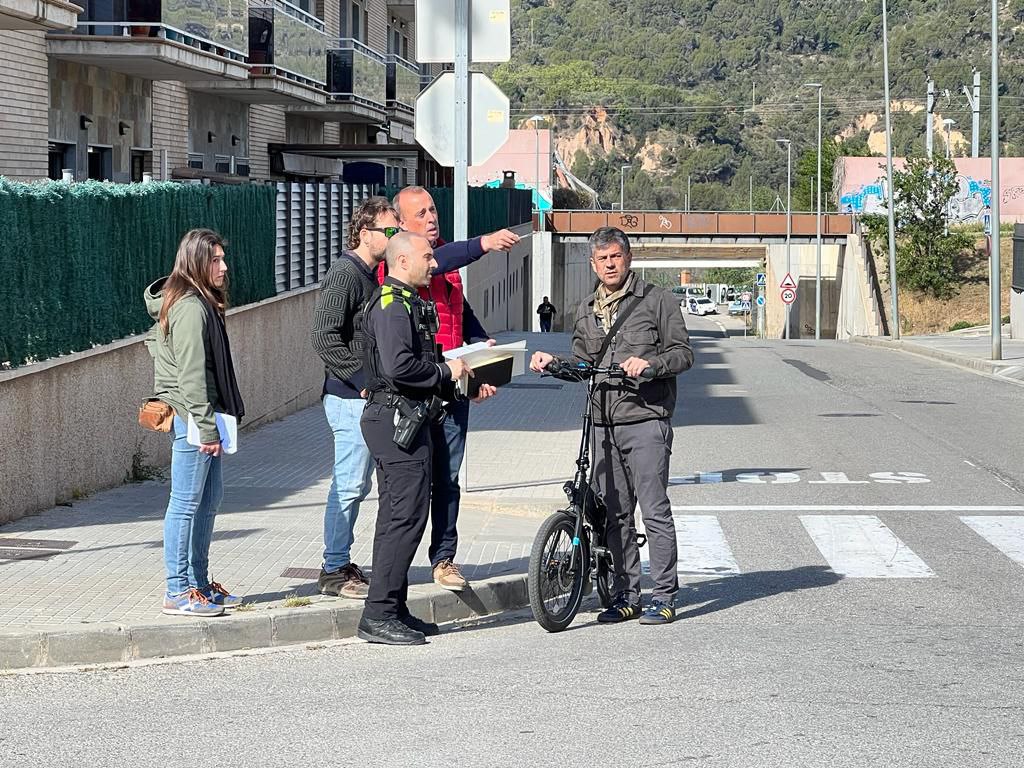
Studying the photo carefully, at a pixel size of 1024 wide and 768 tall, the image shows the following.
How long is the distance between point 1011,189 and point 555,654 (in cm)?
7812

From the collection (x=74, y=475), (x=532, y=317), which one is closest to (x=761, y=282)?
(x=532, y=317)

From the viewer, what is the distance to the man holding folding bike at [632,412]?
775 cm

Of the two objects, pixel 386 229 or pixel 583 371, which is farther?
pixel 386 229

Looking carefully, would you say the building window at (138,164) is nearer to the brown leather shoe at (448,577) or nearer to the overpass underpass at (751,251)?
the brown leather shoe at (448,577)

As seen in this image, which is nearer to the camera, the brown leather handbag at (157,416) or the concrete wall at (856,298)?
the brown leather handbag at (157,416)

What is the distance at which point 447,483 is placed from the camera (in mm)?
7836

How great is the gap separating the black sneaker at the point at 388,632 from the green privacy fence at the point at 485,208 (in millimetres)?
15845

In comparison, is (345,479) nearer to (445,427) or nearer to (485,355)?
(445,427)

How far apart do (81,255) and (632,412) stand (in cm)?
539

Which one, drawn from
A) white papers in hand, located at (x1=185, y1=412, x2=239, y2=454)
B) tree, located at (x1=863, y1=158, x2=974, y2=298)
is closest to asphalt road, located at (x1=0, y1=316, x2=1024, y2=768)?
white papers in hand, located at (x1=185, y1=412, x2=239, y2=454)

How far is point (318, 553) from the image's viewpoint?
29.2 feet

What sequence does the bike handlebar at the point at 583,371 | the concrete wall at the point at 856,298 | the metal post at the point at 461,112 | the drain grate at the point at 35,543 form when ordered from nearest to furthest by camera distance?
the bike handlebar at the point at 583,371 < the drain grate at the point at 35,543 < the metal post at the point at 461,112 < the concrete wall at the point at 856,298

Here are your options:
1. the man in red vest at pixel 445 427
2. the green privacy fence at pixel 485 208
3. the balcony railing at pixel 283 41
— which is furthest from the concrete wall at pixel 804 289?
the man in red vest at pixel 445 427

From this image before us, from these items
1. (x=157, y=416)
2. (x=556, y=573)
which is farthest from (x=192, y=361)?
(x=556, y=573)
